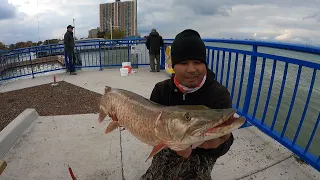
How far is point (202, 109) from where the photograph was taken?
1.44 metres

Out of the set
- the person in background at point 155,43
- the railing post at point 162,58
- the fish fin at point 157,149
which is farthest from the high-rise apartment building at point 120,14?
the fish fin at point 157,149

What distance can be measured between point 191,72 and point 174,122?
514mm

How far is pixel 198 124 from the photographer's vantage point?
1.31 meters

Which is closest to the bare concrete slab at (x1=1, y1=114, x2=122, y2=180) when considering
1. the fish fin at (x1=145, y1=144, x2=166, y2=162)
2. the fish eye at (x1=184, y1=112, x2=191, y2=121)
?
the fish fin at (x1=145, y1=144, x2=166, y2=162)

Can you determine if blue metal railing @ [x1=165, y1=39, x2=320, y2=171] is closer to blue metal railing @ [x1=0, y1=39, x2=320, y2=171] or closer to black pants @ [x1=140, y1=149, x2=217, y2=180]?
blue metal railing @ [x1=0, y1=39, x2=320, y2=171]

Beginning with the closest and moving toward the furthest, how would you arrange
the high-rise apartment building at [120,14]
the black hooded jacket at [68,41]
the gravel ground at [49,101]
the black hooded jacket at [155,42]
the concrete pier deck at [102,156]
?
the concrete pier deck at [102,156]
the gravel ground at [49,101]
the black hooded jacket at [68,41]
the black hooded jacket at [155,42]
the high-rise apartment building at [120,14]

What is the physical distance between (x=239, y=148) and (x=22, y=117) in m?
3.67

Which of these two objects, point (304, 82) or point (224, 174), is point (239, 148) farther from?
point (304, 82)

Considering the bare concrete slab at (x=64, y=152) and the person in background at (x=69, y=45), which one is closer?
the bare concrete slab at (x=64, y=152)

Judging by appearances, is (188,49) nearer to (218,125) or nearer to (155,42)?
(218,125)

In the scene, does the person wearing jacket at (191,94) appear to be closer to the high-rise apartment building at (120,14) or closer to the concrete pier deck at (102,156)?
the concrete pier deck at (102,156)

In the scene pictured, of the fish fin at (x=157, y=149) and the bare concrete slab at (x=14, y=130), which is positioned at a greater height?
the fish fin at (x=157, y=149)

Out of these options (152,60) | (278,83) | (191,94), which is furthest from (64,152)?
(278,83)

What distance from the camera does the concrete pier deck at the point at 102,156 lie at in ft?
9.52
